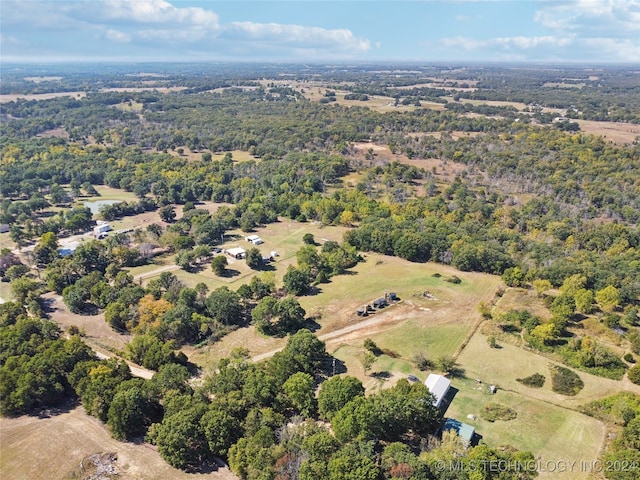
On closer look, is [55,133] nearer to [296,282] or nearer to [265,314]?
[296,282]

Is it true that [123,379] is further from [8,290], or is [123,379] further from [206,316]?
[8,290]

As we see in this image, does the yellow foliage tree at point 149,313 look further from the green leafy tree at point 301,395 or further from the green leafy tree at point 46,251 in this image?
the green leafy tree at point 46,251

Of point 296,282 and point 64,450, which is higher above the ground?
point 296,282

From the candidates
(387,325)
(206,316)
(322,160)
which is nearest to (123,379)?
(206,316)

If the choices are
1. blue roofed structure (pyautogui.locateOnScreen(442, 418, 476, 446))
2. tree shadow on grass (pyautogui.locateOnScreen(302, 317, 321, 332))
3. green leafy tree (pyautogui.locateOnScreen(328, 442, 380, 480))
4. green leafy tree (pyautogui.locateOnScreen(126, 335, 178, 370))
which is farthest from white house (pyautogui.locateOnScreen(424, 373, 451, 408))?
green leafy tree (pyautogui.locateOnScreen(126, 335, 178, 370))

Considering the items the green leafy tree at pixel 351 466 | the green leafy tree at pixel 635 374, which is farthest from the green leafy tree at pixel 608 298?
the green leafy tree at pixel 351 466

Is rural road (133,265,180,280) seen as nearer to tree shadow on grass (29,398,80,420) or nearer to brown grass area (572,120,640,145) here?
tree shadow on grass (29,398,80,420)

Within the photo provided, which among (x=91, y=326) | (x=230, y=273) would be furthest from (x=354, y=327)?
(x=91, y=326)
